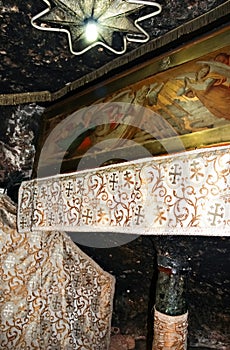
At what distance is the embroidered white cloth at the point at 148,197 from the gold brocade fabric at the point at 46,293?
1.65 feet

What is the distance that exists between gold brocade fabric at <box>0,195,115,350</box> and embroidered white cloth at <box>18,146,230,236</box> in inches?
19.8

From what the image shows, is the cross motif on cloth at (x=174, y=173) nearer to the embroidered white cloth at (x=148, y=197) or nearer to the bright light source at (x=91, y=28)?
the embroidered white cloth at (x=148, y=197)

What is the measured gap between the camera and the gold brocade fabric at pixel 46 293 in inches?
148

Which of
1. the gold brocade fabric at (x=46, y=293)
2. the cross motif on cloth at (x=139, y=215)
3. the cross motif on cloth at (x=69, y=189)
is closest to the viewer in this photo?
the cross motif on cloth at (x=139, y=215)

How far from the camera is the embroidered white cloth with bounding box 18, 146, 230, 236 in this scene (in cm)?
213

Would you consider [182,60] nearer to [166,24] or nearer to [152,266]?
[166,24]

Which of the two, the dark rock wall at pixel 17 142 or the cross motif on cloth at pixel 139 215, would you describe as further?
the dark rock wall at pixel 17 142

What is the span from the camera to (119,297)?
4707 millimetres

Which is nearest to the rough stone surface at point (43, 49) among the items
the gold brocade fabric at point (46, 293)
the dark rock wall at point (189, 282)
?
the gold brocade fabric at point (46, 293)

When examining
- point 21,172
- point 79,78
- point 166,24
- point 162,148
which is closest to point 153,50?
point 166,24

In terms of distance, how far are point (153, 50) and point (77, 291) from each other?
2571 millimetres

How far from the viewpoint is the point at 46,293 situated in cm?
388

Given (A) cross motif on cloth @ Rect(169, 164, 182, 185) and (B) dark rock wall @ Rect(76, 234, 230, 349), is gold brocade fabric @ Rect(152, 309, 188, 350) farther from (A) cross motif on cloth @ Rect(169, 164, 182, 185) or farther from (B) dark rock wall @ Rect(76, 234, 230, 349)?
(A) cross motif on cloth @ Rect(169, 164, 182, 185)

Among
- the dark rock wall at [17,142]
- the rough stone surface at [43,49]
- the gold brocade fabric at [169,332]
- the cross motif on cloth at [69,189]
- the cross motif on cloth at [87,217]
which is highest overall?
the rough stone surface at [43,49]
